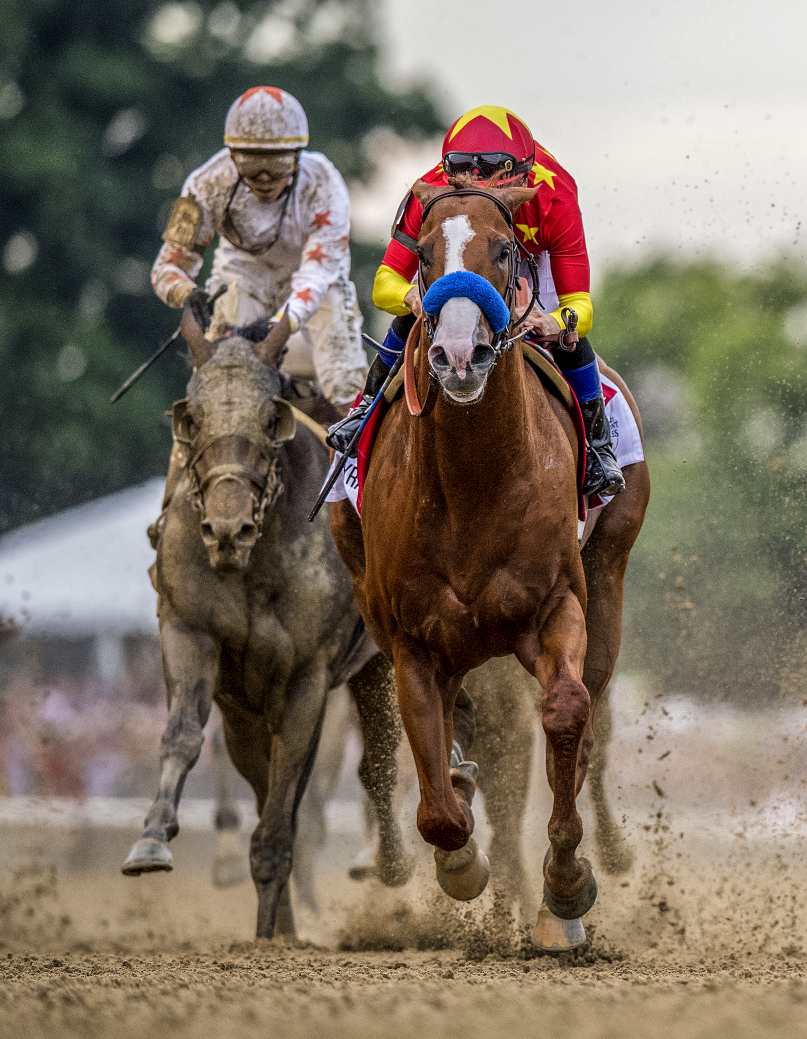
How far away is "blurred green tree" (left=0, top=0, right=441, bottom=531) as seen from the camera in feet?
64.1

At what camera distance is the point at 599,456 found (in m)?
5.66

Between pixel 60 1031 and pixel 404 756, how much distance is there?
4447mm

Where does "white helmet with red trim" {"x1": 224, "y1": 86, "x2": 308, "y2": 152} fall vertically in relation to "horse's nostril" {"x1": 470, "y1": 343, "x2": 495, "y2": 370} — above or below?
above

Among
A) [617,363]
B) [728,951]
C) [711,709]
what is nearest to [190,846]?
[711,709]

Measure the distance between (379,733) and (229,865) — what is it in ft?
8.30

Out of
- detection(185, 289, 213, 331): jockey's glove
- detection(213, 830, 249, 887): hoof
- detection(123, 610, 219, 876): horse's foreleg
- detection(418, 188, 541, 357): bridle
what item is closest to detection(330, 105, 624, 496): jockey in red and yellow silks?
detection(418, 188, 541, 357): bridle

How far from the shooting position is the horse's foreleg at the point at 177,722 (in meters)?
6.20

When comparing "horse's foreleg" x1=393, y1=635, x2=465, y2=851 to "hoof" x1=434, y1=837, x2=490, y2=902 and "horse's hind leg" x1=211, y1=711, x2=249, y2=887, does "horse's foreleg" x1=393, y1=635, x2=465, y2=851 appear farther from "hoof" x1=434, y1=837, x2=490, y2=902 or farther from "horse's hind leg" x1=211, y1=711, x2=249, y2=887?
"horse's hind leg" x1=211, y1=711, x2=249, y2=887

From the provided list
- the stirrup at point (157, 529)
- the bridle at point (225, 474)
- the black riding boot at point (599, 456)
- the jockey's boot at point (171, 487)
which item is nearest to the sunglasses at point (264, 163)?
the bridle at point (225, 474)

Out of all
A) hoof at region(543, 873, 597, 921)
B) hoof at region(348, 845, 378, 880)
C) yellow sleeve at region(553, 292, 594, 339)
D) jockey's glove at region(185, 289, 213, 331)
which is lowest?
hoof at region(543, 873, 597, 921)

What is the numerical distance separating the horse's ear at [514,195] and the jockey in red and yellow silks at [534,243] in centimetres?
9

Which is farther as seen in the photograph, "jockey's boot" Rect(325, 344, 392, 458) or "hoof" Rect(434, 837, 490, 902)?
"jockey's boot" Rect(325, 344, 392, 458)

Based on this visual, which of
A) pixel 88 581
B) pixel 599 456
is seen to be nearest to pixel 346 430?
pixel 599 456

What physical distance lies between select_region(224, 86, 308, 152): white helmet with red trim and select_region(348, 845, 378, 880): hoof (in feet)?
12.4
